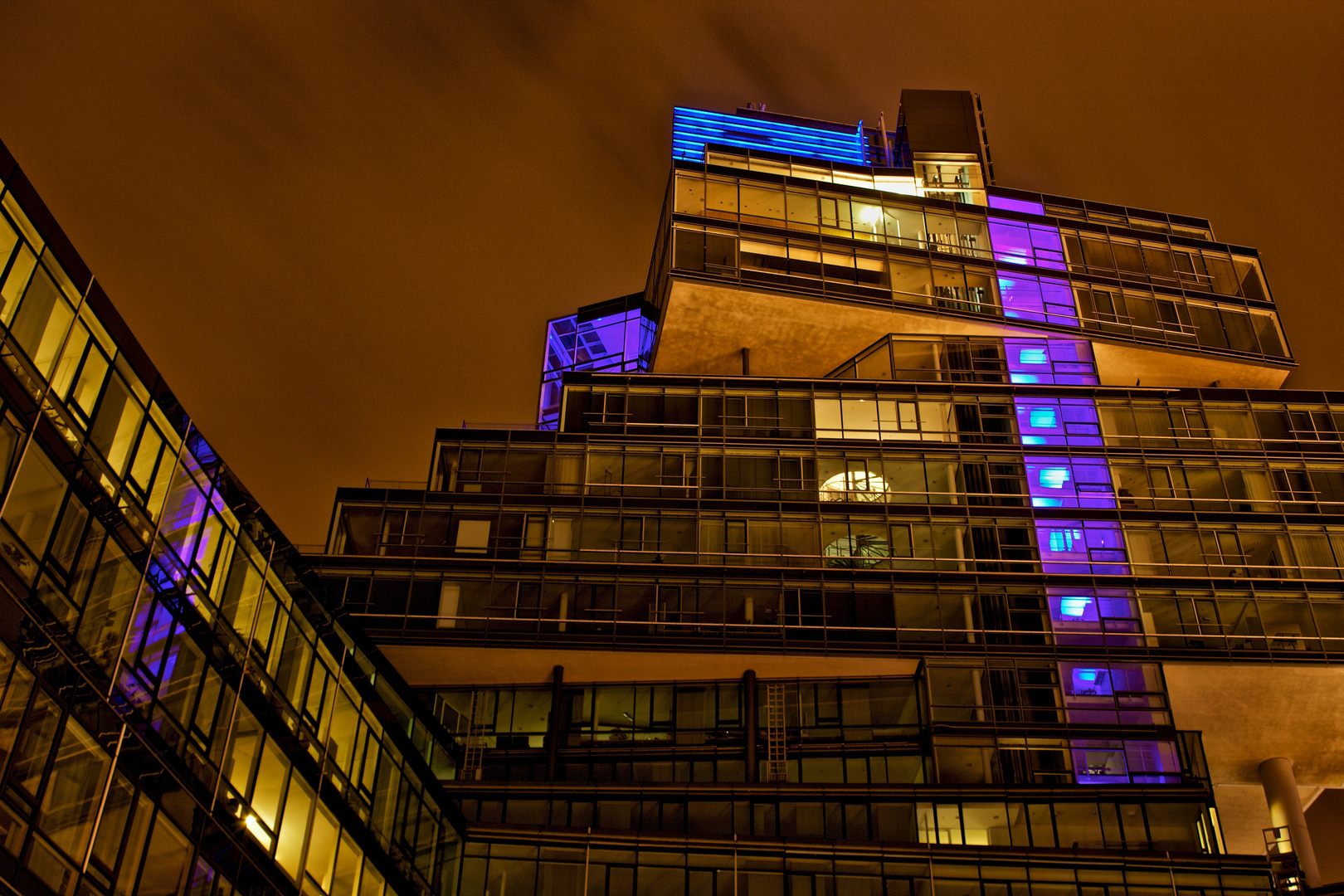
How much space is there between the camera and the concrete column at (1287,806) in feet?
152

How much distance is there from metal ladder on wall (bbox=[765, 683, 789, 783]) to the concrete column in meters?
19.7

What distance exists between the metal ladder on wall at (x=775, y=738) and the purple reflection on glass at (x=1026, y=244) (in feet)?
97.3

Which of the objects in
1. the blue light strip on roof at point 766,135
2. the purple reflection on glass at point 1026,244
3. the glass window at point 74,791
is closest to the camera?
the glass window at point 74,791

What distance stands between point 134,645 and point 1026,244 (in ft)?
181

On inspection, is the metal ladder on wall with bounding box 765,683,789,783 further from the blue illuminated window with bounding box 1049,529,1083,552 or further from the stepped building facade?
the blue illuminated window with bounding box 1049,529,1083,552

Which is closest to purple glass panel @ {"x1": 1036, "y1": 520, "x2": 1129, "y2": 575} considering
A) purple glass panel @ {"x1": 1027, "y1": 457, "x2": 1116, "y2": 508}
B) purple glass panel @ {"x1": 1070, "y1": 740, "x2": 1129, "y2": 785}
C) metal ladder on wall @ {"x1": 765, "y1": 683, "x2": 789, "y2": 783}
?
purple glass panel @ {"x1": 1027, "y1": 457, "x2": 1116, "y2": 508}

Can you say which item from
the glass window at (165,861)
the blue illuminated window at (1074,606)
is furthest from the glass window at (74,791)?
the blue illuminated window at (1074,606)

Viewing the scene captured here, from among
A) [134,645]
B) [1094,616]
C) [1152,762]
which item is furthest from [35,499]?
[1094,616]

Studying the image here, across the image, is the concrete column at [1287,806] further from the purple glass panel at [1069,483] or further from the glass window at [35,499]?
the glass window at [35,499]

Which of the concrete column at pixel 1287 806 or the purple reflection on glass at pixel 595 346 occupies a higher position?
the purple reflection on glass at pixel 595 346

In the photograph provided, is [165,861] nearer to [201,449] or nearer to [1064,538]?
[201,449]

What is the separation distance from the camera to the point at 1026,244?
66.8 meters

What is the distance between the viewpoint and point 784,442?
5300cm

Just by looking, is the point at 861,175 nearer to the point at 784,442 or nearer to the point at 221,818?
the point at 784,442
